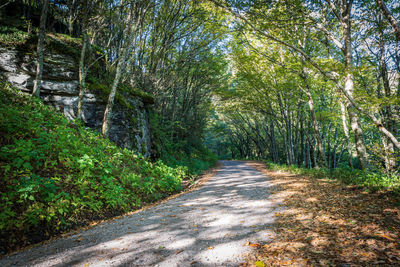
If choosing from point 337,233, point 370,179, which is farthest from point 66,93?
point 370,179

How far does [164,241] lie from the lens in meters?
2.90

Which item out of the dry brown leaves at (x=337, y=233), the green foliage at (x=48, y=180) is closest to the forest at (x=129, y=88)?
the green foliage at (x=48, y=180)

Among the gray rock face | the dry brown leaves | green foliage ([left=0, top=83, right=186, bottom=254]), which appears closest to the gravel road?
the dry brown leaves

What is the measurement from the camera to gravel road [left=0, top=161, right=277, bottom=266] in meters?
2.40

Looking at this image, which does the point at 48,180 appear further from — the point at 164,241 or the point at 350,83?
the point at 350,83

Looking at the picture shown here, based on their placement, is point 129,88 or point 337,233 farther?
point 129,88

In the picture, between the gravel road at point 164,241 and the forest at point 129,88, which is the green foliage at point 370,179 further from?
the gravel road at point 164,241

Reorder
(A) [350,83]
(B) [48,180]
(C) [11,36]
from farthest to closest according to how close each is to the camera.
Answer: (C) [11,36], (A) [350,83], (B) [48,180]

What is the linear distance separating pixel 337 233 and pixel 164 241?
2659mm

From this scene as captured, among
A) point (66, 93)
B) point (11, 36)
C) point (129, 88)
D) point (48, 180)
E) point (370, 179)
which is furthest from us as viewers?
point (129, 88)

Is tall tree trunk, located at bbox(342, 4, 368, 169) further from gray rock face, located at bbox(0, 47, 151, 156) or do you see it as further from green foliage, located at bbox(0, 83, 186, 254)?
gray rock face, located at bbox(0, 47, 151, 156)

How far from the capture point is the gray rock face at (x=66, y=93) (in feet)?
22.5

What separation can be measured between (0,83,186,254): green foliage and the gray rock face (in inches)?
48.7

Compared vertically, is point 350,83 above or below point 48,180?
above
